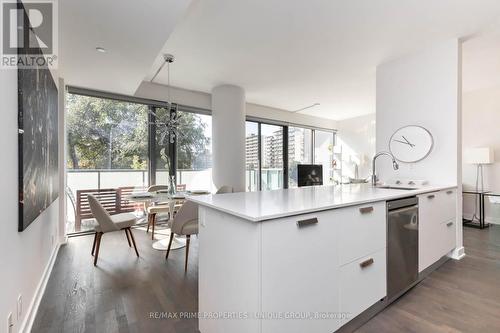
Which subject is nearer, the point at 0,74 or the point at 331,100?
the point at 0,74

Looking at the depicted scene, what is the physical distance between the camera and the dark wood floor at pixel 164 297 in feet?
5.54

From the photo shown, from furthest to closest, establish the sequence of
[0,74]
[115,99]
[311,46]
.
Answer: [115,99] → [311,46] → [0,74]

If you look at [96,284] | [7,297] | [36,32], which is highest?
[36,32]

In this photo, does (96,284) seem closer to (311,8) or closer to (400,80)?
(311,8)

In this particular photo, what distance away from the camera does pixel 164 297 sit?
2.05 meters

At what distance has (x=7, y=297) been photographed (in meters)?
1.29

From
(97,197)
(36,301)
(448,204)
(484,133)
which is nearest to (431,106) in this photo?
(448,204)

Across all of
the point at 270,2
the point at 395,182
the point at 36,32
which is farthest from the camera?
the point at 395,182

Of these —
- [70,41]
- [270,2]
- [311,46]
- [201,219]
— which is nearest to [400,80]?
[311,46]

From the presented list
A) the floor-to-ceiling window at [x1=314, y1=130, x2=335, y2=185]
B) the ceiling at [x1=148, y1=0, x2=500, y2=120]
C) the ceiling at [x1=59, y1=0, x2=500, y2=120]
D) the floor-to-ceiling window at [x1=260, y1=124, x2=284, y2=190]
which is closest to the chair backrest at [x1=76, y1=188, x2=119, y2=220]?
the ceiling at [x1=59, y1=0, x2=500, y2=120]

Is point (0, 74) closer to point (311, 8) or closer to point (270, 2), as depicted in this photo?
point (270, 2)

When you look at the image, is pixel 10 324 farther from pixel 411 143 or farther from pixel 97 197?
pixel 411 143

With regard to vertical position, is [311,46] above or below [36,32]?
above

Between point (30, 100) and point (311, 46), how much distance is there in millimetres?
2903
